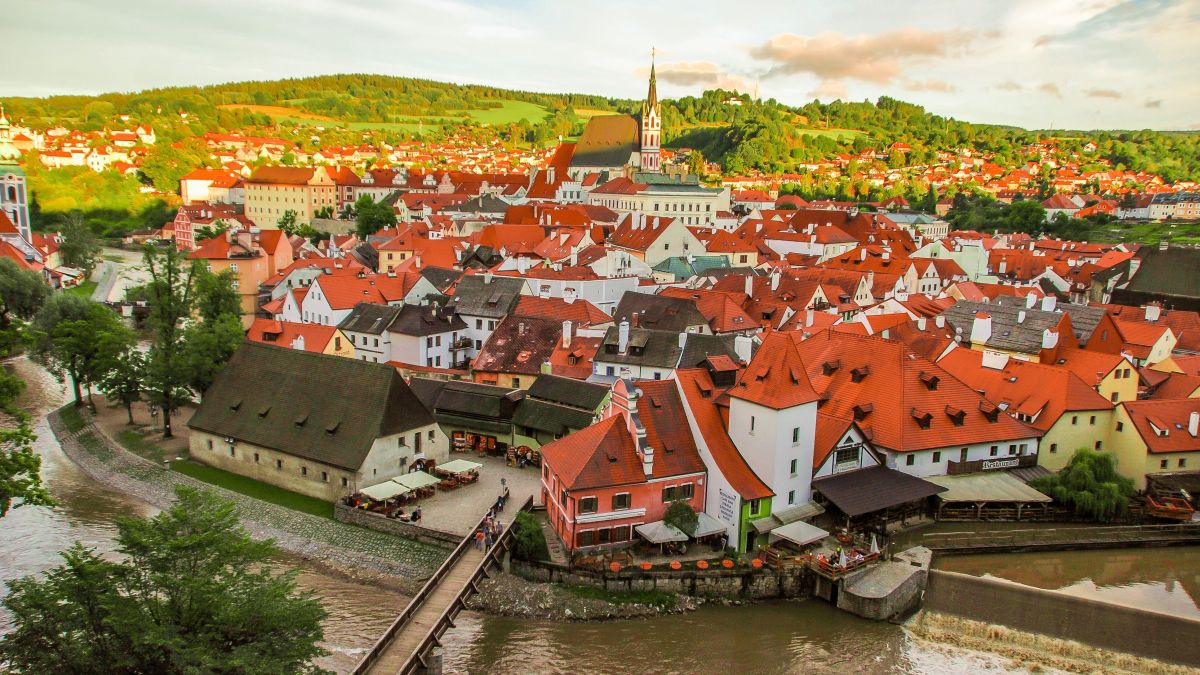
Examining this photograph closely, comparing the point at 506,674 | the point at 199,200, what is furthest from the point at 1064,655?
the point at 199,200

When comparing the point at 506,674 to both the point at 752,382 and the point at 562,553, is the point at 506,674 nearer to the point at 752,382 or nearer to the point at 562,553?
the point at 562,553

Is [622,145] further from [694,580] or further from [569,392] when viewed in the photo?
[694,580]

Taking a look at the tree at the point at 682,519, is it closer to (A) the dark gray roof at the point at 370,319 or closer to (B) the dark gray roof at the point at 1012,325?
(B) the dark gray roof at the point at 1012,325

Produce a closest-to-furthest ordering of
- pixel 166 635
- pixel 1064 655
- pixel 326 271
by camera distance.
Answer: pixel 166 635 < pixel 1064 655 < pixel 326 271

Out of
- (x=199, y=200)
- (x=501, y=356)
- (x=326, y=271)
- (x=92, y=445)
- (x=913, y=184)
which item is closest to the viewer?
(x=92, y=445)

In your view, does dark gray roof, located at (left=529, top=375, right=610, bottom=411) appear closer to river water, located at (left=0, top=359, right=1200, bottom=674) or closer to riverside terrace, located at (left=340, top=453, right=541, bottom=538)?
riverside terrace, located at (left=340, top=453, right=541, bottom=538)

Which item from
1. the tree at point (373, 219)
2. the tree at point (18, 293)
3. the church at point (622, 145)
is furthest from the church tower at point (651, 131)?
the tree at point (18, 293)

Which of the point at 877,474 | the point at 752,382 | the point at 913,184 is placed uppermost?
the point at 913,184
